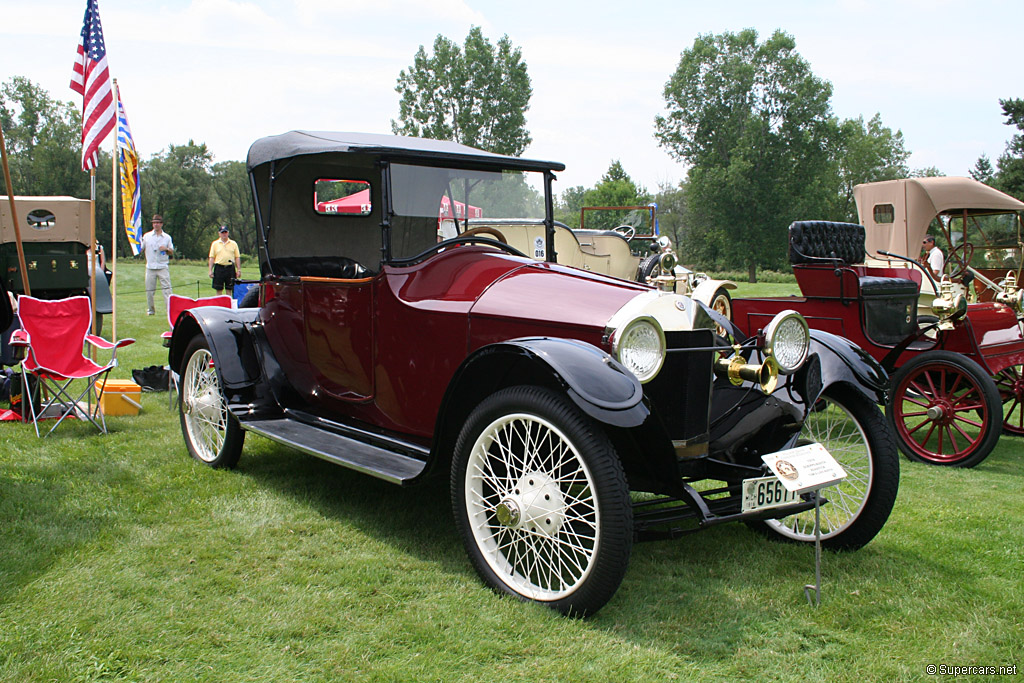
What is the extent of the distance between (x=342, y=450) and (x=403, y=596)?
99 cm

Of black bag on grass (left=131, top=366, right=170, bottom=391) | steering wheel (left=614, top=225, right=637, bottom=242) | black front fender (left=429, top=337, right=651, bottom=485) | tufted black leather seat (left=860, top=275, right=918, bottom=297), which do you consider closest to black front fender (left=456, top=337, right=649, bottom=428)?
black front fender (left=429, top=337, right=651, bottom=485)

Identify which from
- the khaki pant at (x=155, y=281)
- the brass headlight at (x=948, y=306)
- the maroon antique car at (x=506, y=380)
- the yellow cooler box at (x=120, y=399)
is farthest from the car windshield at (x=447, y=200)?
the khaki pant at (x=155, y=281)

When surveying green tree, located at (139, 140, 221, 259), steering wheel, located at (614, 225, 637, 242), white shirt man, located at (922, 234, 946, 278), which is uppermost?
green tree, located at (139, 140, 221, 259)

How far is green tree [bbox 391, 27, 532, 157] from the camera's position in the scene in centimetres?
4672

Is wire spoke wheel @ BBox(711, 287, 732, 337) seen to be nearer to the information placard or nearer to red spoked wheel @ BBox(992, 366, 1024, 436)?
red spoked wheel @ BBox(992, 366, 1024, 436)

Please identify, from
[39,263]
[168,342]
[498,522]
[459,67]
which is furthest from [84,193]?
[498,522]

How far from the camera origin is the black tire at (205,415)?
4.77 meters

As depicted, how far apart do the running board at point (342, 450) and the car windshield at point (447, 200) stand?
1027mm

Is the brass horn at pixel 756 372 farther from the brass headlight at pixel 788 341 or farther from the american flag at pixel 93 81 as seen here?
the american flag at pixel 93 81

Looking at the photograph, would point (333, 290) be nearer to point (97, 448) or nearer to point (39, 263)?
point (97, 448)

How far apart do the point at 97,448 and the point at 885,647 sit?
481cm

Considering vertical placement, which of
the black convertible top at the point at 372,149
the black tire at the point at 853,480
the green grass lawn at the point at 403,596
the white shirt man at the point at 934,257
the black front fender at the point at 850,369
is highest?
the black convertible top at the point at 372,149

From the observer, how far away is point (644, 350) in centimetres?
299

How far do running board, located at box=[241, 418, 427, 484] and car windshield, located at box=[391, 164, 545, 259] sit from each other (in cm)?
103
